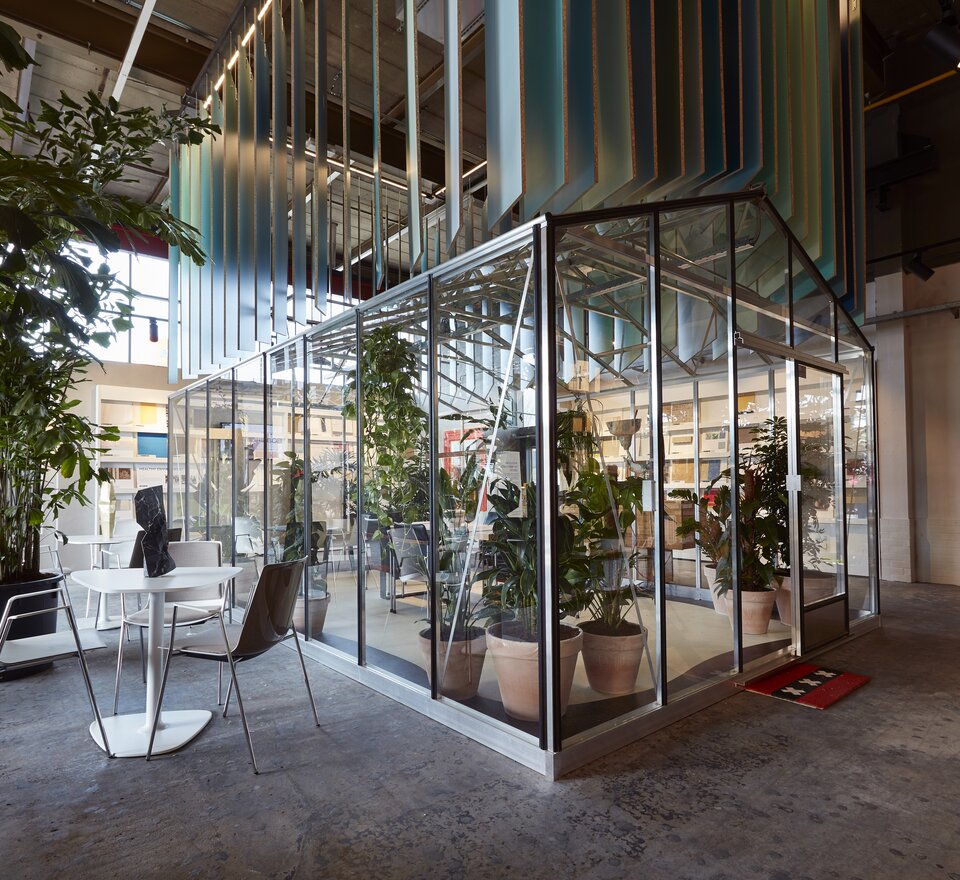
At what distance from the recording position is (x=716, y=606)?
468cm

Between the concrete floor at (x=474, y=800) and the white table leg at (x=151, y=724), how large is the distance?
0.09 meters

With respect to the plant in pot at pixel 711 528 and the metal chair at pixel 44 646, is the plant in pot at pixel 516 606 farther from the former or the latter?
the metal chair at pixel 44 646

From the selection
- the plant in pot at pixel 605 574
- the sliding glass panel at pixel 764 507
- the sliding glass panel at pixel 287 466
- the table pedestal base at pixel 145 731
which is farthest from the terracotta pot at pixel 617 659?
the sliding glass panel at pixel 287 466

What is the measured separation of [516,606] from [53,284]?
3303mm

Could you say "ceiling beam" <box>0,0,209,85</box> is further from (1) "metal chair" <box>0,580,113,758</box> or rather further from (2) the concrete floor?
(2) the concrete floor

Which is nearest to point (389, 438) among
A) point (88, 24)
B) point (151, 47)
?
point (88, 24)

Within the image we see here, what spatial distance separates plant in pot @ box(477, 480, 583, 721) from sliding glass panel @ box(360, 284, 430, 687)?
24.6 inches

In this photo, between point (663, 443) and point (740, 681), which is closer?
point (663, 443)

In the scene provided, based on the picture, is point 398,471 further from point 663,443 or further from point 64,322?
point 64,322

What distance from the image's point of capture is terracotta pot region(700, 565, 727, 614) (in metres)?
4.66

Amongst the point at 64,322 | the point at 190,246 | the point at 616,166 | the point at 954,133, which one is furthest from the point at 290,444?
the point at 954,133

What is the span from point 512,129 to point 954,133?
8.40m

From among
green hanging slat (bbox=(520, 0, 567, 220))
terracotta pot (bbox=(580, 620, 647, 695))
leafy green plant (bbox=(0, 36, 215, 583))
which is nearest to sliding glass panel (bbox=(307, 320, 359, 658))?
leafy green plant (bbox=(0, 36, 215, 583))

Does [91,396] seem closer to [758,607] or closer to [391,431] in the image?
[391,431]
